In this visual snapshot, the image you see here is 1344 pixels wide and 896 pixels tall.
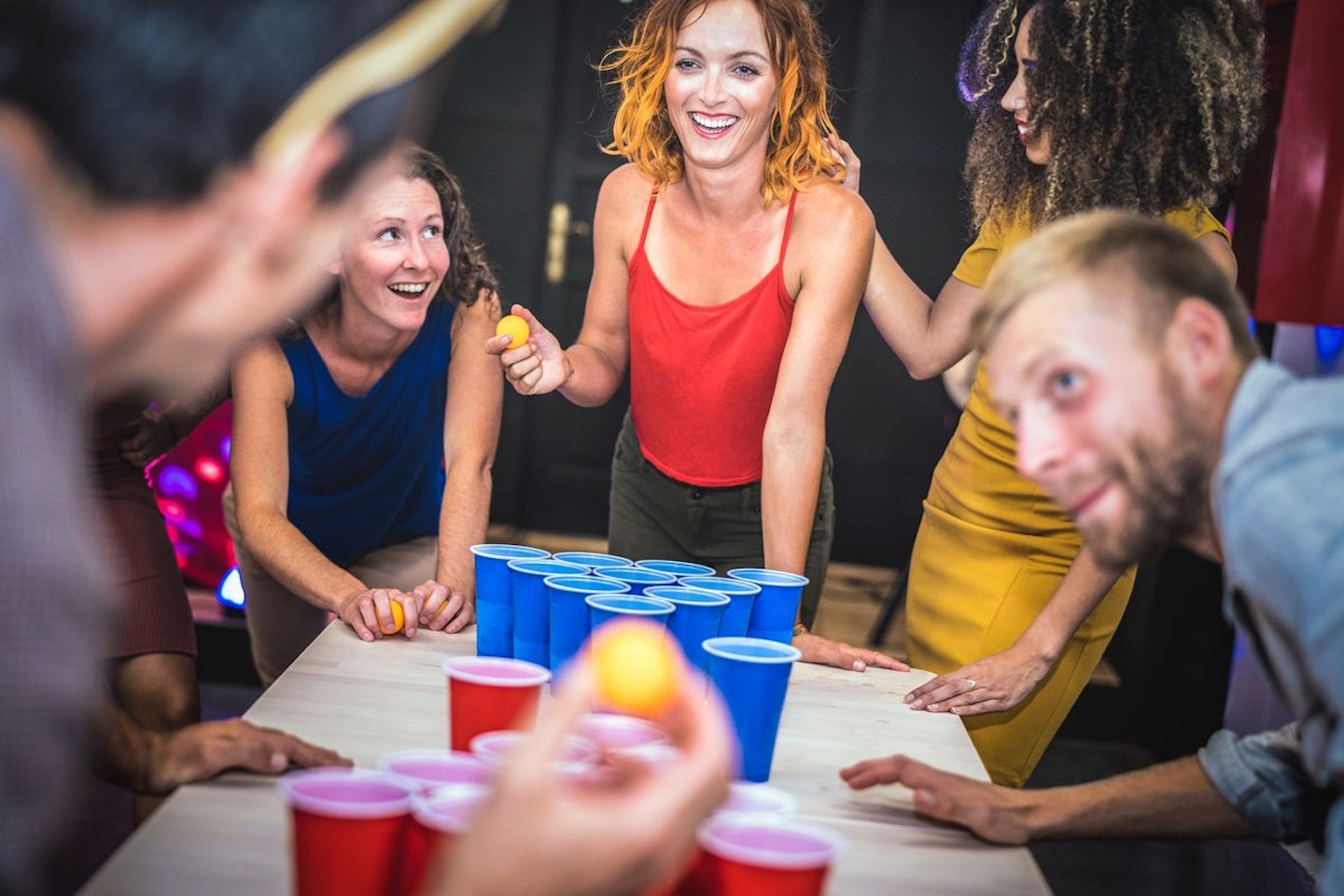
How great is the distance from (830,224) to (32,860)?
2.08 metres

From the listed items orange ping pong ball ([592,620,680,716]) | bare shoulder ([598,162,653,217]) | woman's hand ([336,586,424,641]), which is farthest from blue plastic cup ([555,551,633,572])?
orange ping pong ball ([592,620,680,716])

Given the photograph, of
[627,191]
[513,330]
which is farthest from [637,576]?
[627,191]

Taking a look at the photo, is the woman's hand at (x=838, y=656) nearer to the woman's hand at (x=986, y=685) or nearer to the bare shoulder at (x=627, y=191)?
the woman's hand at (x=986, y=685)

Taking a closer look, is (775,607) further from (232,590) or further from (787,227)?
(232,590)

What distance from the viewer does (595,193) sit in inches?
222

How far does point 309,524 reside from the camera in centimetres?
278

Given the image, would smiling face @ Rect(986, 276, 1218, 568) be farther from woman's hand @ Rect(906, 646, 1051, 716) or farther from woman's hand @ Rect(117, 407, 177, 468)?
woman's hand @ Rect(117, 407, 177, 468)

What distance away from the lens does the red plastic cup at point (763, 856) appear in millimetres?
1064

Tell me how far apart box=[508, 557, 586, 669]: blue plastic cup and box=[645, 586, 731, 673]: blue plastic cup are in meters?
0.17

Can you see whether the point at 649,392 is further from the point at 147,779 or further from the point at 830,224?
the point at 147,779

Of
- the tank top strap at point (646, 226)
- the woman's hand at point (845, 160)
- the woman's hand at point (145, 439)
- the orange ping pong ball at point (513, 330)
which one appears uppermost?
the woman's hand at point (845, 160)

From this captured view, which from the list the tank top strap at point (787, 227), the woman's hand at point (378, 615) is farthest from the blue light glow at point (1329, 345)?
the woman's hand at point (378, 615)

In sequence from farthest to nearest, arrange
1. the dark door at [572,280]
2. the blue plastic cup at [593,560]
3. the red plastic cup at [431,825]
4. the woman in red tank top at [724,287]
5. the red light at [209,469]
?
the dark door at [572,280] → the red light at [209,469] → the woman in red tank top at [724,287] → the blue plastic cup at [593,560] → the red plastic cup at [431,825]

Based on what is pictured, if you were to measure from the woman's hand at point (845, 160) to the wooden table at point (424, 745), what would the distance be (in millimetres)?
1133
